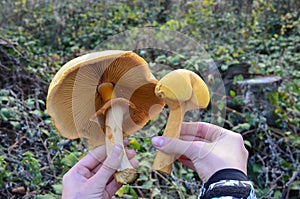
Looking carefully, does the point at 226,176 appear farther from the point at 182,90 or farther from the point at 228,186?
the point at 182,90

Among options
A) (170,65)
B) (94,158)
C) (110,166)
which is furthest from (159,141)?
(170,65)

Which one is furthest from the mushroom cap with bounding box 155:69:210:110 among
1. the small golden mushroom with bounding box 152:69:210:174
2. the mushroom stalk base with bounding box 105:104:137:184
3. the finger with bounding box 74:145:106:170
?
the finger with bounding box 74:145:106:170

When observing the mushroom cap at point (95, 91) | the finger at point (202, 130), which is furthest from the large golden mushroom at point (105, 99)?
the finger at point (202, 130)

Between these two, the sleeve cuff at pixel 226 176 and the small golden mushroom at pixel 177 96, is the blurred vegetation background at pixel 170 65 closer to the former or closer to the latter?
the small golden mushroom at pixel 177 96

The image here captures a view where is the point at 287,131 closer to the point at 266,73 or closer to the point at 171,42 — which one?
the point at 266,73

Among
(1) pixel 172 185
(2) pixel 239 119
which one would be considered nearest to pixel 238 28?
(2) pixel 239 119
